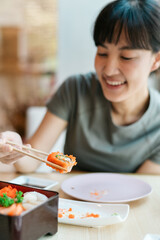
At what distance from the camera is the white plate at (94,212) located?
0.83 meters

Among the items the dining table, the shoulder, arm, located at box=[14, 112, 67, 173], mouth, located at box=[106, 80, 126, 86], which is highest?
mouth, located at box=[106, 80, 126, 86]

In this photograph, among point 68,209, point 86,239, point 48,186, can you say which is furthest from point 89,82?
point 86,239

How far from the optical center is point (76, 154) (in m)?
1.57

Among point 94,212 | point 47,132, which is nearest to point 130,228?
point 94,212

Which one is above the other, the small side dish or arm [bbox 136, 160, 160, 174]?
the small side dish

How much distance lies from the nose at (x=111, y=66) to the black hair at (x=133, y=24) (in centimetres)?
7

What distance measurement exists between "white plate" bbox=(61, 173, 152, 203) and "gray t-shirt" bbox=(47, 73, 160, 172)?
0.22 m

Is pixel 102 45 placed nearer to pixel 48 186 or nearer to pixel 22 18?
pixel 48 186

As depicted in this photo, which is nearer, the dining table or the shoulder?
the dining table

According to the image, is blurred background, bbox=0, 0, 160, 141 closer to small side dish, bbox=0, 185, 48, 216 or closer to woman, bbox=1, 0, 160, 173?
woman, bbox=1, 0, 160, 173

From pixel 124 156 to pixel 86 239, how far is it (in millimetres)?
762

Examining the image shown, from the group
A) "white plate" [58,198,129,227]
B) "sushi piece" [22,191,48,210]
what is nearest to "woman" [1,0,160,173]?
"white plate" [58,198,129,227]

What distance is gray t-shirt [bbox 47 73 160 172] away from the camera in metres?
1.51

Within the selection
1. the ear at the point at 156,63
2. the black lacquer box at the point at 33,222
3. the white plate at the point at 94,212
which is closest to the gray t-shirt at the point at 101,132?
the ear at the point at 156,63
